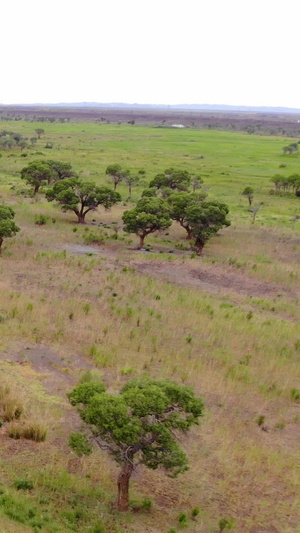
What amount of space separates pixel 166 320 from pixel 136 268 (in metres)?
8.46

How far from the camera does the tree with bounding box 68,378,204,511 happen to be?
431 inches

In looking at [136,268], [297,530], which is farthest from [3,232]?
[297,530]

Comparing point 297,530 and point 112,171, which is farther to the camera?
point 112,171

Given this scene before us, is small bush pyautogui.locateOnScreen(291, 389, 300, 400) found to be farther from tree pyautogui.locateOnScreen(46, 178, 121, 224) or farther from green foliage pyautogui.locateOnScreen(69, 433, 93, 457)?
tree pyautogui.locateOnScreen(46, 178, 121, 224)

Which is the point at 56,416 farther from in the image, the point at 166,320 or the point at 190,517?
the point at 166,320

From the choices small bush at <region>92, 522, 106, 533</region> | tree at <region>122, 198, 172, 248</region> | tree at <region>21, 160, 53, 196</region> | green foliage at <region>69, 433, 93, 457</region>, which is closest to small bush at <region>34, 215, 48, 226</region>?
tree at <region>122, 198, 172, 248</region>

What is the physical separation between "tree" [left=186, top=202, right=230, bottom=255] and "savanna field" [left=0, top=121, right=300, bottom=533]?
1.87 metres

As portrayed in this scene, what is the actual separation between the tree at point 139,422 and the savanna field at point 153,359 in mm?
1471

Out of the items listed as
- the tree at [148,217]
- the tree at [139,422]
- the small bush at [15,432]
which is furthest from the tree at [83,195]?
the tree at [139,422]

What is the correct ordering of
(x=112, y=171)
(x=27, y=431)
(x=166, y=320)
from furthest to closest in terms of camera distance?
(x=112, y=171)
(x=166, y=320)
(x=27, y=431)

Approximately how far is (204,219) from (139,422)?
1029 inches

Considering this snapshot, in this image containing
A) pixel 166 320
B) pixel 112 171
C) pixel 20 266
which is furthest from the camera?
pixel 112 171

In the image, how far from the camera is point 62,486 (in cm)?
1224

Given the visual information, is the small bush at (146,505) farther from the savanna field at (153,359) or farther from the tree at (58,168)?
the tree at (58,168)
